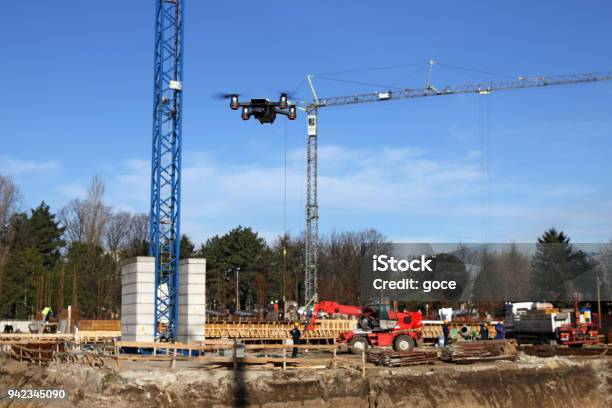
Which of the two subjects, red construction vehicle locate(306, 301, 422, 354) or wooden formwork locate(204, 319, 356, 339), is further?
wooden formwork locate(204, 319, 356, 339)

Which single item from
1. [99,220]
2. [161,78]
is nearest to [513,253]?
[161,78]

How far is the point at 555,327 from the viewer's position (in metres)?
38.4

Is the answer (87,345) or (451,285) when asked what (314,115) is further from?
(87,345)

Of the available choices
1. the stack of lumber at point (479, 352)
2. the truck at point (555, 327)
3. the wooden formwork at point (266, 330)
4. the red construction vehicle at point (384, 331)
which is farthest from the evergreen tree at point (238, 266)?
the stack of lumber at point (479, 352)

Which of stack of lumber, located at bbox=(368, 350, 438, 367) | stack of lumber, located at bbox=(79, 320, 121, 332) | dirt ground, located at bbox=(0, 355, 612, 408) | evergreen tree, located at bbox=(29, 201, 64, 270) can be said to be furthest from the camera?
evergreen tree, located at bbox=(29, 201, 64, 270)

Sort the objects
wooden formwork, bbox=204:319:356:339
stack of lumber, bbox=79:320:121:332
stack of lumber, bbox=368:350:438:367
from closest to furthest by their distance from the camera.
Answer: stack of lumber, bbox=368:350:438:367
wooden formwork, bbox=204:319:356:339
stack of lumber, bbox=79:320:121:332

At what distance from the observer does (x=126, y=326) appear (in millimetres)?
33062

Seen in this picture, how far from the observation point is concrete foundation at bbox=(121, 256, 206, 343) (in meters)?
32.3

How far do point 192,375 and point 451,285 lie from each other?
46530mm

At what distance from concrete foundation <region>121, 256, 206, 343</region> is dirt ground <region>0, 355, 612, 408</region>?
16.8 feet

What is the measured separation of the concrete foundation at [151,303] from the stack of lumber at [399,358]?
8.17 m

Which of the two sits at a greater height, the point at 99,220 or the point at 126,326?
the point at 99,220

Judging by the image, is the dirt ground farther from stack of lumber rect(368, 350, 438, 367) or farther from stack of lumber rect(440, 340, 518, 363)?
stack of lumber rect(440, 340, 518, 363)

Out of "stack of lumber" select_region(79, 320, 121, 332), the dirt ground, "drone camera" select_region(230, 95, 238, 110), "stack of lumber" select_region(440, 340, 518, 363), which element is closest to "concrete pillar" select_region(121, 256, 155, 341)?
the dirt ground
